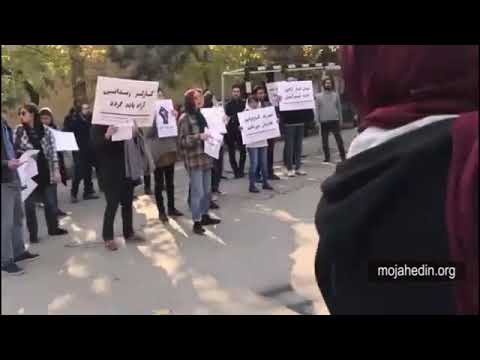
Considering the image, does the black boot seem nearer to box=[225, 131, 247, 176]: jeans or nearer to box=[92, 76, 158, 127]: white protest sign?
box=[92, 76, 158, 127]: white protest sign

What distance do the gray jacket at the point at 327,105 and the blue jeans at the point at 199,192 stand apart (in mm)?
4597

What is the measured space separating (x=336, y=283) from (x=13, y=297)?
1.02 metres

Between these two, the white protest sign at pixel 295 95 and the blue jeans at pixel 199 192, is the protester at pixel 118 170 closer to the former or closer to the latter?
the blue jeans at pixel 199 192

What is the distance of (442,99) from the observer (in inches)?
30.3

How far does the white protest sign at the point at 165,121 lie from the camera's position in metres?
6.75

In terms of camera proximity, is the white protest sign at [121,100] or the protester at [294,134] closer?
the white protest sign at [121,100]

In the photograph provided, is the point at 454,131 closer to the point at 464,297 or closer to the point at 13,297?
the point at 464,297

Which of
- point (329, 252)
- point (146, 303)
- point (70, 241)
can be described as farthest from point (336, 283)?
point (70, 241)

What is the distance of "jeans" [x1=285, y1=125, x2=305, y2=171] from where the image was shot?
32.5 ft

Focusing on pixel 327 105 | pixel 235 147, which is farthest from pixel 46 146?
pixel 327 105

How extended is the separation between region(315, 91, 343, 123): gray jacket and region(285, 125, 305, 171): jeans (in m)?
1.01

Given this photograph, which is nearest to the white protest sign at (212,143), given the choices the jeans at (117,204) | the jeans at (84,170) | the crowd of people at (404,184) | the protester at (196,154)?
the protester at (196,154)

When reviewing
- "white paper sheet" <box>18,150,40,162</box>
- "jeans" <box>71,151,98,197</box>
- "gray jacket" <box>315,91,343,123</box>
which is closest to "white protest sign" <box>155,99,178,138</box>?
"white paper sheet" <box>18,150,40,162</box>

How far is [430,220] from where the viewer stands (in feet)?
2.53
